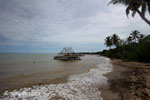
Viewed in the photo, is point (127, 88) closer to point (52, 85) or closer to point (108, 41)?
point (52, 85)

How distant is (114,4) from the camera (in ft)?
36.1

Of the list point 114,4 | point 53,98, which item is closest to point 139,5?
point 114,4

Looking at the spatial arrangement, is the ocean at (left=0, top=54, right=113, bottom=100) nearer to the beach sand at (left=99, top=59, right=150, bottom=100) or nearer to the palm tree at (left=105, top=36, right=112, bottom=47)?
the beach sand at (left=99, top=59, right=150, bottom=100)

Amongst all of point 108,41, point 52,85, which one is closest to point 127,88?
point 52,85

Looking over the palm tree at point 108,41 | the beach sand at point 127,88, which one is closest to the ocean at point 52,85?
the beach sand at point 127,88

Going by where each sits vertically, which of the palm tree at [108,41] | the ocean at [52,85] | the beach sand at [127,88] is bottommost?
the ocean at [52,85]

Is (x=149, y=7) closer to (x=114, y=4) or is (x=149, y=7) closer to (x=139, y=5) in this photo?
(x=139, y=5)

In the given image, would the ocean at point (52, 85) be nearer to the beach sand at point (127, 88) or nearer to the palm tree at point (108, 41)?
the beach sand at point (127, 88)

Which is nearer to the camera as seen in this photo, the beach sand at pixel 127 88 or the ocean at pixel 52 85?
the beach sand at pixel 127 88

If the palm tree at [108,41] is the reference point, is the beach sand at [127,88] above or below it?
below

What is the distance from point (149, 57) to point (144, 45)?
3.16 meters

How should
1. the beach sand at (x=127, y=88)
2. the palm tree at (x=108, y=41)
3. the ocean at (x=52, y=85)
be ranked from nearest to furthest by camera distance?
the beach sand at (x=127, y=88) < the ocean at (x=52, y=85) < the palm tree at (x=108, y=41)

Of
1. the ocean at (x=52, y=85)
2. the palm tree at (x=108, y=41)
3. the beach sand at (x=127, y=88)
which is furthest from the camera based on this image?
the palm tree at (x=108, y=41)

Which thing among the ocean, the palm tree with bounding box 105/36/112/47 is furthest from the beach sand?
the palm tree with bounding box 105/36/112/47
